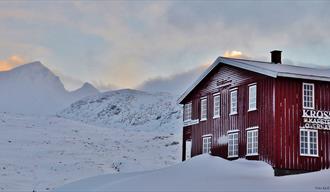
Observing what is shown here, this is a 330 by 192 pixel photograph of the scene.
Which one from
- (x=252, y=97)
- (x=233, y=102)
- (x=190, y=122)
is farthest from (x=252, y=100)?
(x=190, y=122)

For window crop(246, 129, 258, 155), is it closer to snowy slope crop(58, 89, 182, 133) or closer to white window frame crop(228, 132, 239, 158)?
white window frame crop(228, 132, 239, 158)

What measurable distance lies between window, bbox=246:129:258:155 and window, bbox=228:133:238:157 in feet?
4.51

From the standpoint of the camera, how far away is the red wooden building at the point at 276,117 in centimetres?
3188

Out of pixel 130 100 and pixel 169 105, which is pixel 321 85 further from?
pixel 130 100

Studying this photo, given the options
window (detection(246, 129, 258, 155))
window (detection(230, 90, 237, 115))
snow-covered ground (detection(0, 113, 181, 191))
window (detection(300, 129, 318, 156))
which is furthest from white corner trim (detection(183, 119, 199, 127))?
window (detection(300, 129, 318, 156))

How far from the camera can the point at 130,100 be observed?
147500mm

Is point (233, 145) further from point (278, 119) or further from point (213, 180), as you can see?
point (213, 180)

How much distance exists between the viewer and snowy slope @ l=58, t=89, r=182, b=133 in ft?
351

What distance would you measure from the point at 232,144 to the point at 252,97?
347 centimetres

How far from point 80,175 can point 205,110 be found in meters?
10.3

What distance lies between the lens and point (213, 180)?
27688 mm

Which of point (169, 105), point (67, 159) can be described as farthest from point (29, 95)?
point (67, 159)

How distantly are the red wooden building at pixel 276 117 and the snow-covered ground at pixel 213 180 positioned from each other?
1.35 meters

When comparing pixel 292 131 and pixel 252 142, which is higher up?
pixel 292 131
